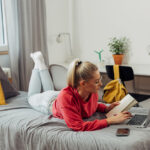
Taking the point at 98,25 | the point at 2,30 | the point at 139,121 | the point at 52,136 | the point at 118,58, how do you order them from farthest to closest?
the point at 98,25, the point at 118,58, the point at 2,30, the point at 139,121, the point at 52,136

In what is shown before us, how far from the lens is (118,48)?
3678 millimetres

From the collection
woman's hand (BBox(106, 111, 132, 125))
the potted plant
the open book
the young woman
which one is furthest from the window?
woman's hand (BBox(106, 111, 132, 125))

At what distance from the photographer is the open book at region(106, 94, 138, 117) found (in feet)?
5.91

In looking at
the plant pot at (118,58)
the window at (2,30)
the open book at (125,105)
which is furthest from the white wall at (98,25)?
the open book at (125,105)

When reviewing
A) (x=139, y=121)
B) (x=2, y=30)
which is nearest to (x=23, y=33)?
(x=2, y=30)

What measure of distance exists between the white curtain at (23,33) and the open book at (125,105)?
68.1 inches

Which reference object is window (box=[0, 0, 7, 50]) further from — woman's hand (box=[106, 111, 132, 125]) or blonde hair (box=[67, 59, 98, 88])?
woman's hand (box=[106, 111, 132, 125])

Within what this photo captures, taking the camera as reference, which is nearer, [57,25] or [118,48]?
[118,48]

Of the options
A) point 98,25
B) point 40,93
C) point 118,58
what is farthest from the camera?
point 98,25

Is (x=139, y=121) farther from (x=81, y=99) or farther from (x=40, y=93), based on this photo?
(x=40, y=93)

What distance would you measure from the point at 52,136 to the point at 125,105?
53 cm

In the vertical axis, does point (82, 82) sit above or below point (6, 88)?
above

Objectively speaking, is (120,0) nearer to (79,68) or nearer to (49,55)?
(49,55)

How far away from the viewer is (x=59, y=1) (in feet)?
13.4
